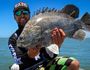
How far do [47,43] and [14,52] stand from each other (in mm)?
1017

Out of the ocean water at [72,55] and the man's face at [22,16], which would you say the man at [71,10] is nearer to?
the ocean water at [72,55]

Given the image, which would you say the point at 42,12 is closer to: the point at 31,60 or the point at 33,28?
the point at 33,28

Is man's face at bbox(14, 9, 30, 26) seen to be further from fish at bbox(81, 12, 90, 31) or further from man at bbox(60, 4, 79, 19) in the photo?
fish at bbox(81, 12, 90, 31)

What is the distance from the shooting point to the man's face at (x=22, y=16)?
624 centimetres

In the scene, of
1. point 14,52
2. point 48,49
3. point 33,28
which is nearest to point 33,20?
point 33,28

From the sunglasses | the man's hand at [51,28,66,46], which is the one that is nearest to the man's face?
the sunglasses

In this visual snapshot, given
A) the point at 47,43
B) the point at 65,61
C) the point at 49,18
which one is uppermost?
the point at 49,18

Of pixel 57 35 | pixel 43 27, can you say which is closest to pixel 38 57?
pixel 57 35

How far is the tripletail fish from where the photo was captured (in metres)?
5.12

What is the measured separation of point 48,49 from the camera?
17.0ft

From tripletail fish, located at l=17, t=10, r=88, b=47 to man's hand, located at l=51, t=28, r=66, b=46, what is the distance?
0.06 metres

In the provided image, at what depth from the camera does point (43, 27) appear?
519 cm

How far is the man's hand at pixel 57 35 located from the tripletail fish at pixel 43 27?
0.06 meters

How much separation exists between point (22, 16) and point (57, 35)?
104 centimetres
